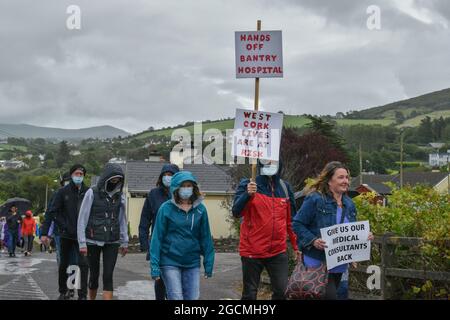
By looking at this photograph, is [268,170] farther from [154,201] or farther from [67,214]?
[67,214]

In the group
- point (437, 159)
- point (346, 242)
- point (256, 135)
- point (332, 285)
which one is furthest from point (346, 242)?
point (437, 159)

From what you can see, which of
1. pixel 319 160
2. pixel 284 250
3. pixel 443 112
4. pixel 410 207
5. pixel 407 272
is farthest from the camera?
pixel 443 112

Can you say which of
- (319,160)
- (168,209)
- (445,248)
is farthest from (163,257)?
(319,160)

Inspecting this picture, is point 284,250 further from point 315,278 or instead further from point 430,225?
point 430,225

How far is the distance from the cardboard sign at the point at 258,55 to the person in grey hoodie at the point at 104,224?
2.08m

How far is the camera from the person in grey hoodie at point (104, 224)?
10.3m

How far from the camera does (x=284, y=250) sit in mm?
8930

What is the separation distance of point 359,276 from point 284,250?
163 inches

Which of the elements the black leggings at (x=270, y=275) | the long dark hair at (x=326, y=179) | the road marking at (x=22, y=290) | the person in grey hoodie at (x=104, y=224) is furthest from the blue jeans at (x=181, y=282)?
the road marking at (x=22, y=290)

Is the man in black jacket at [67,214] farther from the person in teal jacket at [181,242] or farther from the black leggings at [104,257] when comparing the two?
the person in teal jacket at [181,242]

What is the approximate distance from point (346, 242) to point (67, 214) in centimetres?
526

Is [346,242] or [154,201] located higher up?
[154,201]

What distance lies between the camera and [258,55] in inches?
388

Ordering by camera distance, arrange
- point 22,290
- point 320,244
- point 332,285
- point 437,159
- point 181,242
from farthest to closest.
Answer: point 437,159, point 22,290, point 181,242, point 332,285, point 320,244
